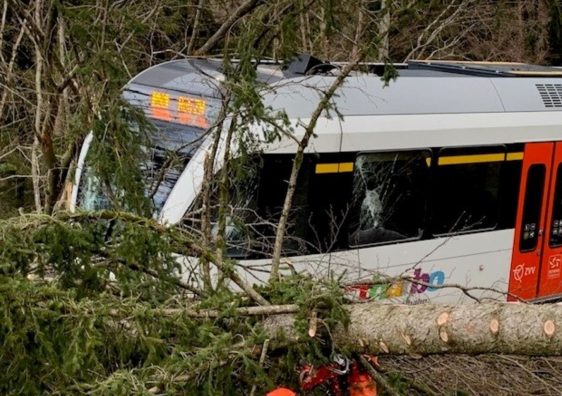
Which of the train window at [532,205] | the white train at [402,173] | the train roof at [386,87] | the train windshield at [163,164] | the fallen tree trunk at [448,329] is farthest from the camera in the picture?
the train window at [532,205]

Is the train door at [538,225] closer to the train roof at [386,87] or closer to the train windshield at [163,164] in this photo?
the train roof at [386,87]

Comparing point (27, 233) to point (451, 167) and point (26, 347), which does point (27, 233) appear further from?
point (451, 167)

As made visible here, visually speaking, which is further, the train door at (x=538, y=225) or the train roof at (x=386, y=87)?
the train door at (x=538, y=225)

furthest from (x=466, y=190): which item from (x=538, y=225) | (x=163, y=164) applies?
(x=163, y=164)

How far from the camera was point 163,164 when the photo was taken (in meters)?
6.16

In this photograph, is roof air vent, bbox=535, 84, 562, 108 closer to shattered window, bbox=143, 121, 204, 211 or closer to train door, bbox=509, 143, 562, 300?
train door, bbox=509, 143, 562, 300

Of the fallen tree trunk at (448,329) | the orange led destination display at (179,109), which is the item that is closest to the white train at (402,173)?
the orange led destination display at (179,109)

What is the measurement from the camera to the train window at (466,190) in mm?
8109

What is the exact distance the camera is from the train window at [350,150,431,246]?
7516 millimetres

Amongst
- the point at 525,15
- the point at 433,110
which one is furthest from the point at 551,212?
the point at 525,15

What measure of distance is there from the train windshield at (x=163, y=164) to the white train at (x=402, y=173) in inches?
0.7

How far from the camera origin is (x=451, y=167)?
8.12 metres

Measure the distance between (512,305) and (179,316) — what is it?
4.27 ft

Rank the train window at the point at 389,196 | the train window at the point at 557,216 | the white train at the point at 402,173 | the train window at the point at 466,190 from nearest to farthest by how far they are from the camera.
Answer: the white train at the point at 402,173 → the train window at the point at 389,196 → the train window at the point at 466,190 → the train window at the point at 557,216
